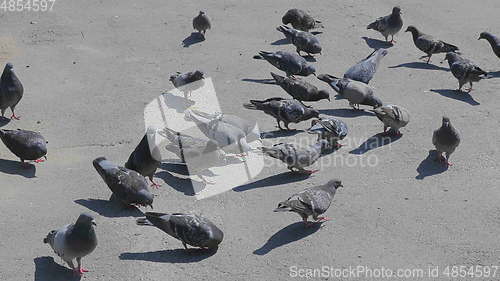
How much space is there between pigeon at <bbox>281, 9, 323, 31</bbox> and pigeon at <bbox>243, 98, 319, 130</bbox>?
14.6 ft

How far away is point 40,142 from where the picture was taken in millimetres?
11062

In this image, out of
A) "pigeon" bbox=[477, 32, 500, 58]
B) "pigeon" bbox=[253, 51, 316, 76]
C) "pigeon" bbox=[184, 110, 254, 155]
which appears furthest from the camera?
"pigeon" bbox=[477, 32, 500, 58]

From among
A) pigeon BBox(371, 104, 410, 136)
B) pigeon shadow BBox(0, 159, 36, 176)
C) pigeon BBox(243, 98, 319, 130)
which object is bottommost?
pigeon shadow BBox(0, 159, 36, 176)

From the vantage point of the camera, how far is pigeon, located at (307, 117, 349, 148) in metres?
11.9

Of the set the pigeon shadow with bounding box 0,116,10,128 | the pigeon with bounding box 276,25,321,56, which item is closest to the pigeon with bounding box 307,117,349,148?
the pigeon with bounding box 276,25,321,56

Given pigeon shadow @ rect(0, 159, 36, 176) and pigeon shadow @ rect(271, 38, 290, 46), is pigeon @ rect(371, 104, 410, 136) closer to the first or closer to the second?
pigeon shadow @ rect(271, 38, 290, 46)

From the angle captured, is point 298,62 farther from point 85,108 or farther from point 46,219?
point 46,219

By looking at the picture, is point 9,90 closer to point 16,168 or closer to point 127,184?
point 16,168

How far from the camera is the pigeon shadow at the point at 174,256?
30.0 ft

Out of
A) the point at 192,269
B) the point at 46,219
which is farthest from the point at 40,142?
the point at 192,269

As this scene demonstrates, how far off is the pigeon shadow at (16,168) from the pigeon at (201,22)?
618cm

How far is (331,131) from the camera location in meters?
11.9

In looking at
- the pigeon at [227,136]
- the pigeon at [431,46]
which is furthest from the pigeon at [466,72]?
the pigeon at [227,136]

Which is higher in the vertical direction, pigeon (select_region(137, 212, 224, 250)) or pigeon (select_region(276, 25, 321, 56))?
pigeon (select_region(137, 212, 224, 250))
